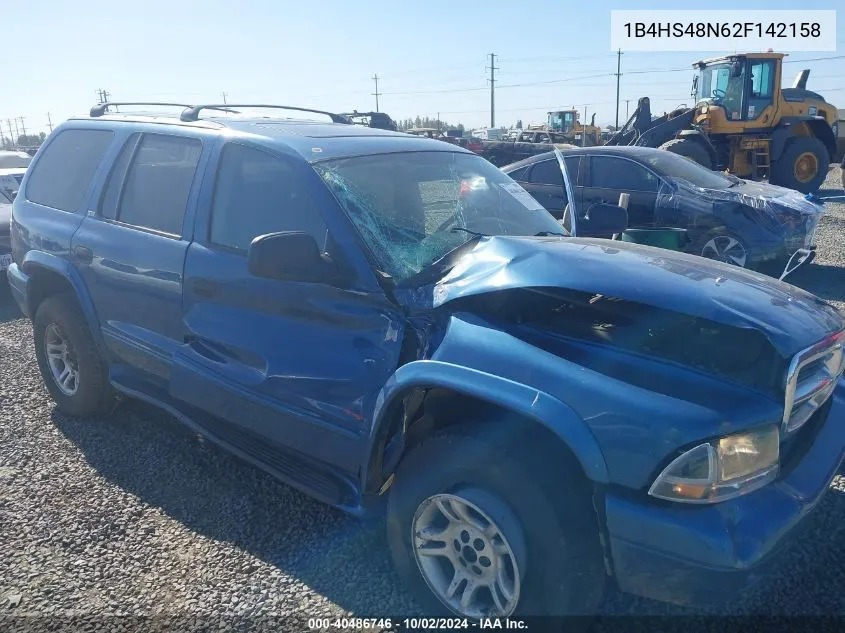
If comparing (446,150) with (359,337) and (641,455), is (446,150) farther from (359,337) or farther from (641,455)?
(641,455)

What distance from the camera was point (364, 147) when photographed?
323cm

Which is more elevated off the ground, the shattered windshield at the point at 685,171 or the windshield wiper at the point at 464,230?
the shattered windshield at the point at 685,171

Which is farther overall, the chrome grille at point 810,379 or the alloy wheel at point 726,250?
the alloy wheel at point 726,250

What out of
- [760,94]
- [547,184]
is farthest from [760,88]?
[547,184]

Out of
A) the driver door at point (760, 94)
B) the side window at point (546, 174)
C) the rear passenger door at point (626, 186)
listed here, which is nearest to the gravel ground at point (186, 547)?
the rear passenger door at point (626, 186)

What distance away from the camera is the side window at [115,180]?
378 centimetres

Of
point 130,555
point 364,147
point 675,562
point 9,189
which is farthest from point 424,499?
point 9,189

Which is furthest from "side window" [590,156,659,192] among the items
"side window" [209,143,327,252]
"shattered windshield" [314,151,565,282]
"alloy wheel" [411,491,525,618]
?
"alloy wheel" [411,491,525,618]

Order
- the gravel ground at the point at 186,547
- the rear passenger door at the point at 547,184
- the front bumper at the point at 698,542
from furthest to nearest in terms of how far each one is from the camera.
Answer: the rear passenger door at the point at 547,184 → the gravel ground at the point at 186,547 → the front bumper at the point at 698,542

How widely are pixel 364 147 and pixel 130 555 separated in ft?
7.20

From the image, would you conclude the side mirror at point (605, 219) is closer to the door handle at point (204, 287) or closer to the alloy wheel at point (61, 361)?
the door handle at point (204, 287)

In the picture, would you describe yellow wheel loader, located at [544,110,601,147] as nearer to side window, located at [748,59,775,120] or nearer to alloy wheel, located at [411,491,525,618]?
side window, located at [748,59,775,120]

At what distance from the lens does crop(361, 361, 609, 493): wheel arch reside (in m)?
2.00

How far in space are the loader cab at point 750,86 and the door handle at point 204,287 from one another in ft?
48.6
